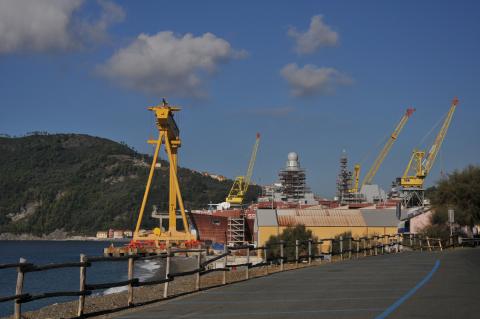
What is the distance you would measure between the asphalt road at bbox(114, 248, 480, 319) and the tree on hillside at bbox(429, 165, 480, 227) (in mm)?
38547

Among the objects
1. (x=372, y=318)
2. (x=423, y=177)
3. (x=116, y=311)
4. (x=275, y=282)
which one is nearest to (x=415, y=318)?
(x=372, y=318)

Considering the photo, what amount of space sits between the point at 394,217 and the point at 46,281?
6054 cm

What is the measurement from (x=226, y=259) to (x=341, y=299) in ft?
30.6

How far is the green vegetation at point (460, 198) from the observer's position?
2378 inches

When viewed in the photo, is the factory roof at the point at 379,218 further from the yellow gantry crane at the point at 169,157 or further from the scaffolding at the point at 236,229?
the scaffolding at the point at 236,229

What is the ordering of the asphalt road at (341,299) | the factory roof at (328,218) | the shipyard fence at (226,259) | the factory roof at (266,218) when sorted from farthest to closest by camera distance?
the factory roof at (328,218) → the factory roof at (266,218) → the shipyard fence at (226,259) → the asphalt road at (341,299)

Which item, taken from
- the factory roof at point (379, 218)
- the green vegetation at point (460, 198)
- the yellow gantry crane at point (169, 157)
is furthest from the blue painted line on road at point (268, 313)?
the factory roof at point (379, 218)

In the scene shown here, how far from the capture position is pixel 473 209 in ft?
203

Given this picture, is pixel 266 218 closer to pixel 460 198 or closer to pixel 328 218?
pixel 328 218

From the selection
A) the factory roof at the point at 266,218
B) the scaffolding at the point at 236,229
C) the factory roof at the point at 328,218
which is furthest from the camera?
the scaffolding at the point at 236,229

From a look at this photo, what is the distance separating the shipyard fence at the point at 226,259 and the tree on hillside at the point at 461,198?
6150 millimetres

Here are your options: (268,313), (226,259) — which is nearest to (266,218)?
(226,259)

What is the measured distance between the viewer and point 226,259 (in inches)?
981

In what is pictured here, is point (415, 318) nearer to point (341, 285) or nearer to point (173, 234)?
point (341, 285)
